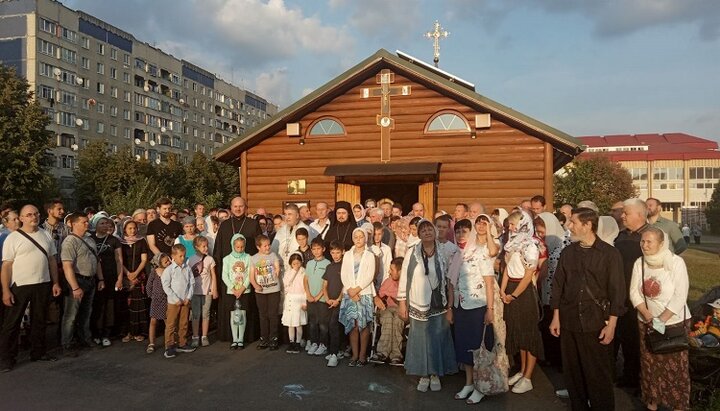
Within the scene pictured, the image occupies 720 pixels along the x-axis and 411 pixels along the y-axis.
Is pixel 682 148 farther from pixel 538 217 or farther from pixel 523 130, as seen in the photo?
pixel 538 217

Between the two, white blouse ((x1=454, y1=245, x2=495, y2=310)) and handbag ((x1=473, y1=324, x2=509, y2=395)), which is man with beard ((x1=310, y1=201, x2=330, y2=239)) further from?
handbag ((x1=473, y1=324, x2=509, y2=395))

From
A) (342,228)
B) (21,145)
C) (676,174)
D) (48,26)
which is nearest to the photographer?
(342,228)

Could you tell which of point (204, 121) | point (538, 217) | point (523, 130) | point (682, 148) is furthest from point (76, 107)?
point (682, 148)

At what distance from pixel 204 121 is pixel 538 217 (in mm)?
79151

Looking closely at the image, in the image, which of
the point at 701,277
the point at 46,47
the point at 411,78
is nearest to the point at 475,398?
the point at 411,78

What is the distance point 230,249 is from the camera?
886 centimetres

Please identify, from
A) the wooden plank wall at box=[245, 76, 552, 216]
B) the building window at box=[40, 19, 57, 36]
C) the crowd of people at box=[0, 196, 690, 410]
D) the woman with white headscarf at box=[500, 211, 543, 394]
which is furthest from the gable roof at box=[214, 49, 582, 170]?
the building window at box=[40, 19, 57, 36]

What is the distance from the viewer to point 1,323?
762 cm

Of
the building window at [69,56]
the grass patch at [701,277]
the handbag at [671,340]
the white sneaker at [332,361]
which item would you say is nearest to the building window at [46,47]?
the building window at [69,56]

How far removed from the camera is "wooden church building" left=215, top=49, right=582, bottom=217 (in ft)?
42.4

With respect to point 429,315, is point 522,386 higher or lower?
lower

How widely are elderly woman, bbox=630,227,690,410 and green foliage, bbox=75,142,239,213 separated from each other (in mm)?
30242

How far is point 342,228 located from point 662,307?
4468mm

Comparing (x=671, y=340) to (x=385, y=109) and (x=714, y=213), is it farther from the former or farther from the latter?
(x=714, y=213)
